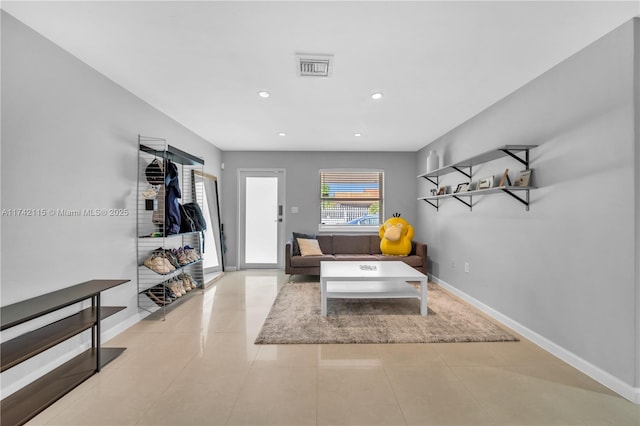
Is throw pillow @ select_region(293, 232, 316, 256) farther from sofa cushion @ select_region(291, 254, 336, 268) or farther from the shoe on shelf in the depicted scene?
the shoe on shelf

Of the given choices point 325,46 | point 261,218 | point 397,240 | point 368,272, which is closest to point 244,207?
point 261,218

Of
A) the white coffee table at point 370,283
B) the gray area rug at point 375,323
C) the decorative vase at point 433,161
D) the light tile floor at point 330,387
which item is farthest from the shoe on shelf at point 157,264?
the decorative vase at point 433,161

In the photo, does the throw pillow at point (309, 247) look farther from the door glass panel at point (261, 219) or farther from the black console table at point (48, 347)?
the black console table at point (48, 347)

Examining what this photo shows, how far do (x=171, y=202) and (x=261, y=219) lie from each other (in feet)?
7.80

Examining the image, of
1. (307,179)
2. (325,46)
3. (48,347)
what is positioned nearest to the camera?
(48,347)

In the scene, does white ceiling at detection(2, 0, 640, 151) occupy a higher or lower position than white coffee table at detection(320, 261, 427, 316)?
higher

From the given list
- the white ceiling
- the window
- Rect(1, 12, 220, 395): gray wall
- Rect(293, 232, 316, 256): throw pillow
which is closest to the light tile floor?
Rect(1, 12, 220, 395): gray wall

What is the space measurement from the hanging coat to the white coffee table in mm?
1804

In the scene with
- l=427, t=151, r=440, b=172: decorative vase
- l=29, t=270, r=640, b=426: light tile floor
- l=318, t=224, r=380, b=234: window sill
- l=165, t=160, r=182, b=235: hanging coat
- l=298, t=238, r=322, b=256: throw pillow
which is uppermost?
l=427, t=151, r=440, b=172: decorative vase

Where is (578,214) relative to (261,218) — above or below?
above

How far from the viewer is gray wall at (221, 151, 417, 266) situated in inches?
215

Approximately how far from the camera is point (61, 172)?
81.7 inches

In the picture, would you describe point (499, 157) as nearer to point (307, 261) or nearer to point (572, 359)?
point (572, 359)

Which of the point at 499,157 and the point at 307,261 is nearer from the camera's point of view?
the point at 499,157
